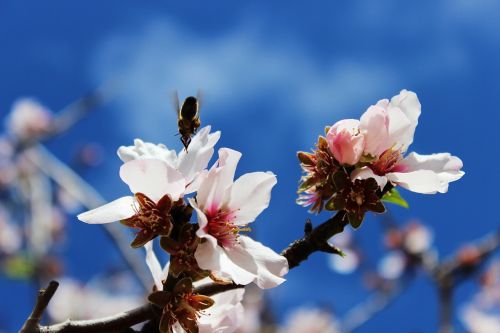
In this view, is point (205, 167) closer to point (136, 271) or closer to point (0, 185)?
point (136, 271)

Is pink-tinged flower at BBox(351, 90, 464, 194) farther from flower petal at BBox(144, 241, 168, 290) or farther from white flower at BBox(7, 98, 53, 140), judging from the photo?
white flower at BBox(7, 98, 53, 140)

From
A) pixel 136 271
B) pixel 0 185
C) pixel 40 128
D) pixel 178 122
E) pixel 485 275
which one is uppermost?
pixel 40 128

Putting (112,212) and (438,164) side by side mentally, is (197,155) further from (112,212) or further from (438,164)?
(438,164)

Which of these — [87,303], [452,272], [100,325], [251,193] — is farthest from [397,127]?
[87,303]

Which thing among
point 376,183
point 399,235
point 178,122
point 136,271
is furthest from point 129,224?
point 399,235

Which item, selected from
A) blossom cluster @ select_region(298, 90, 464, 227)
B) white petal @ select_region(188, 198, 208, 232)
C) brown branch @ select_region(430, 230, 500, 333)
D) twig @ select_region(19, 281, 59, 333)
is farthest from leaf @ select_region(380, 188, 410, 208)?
brown branch @ select_region(430, 230, 500, 333)

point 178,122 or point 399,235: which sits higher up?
point 399,235
